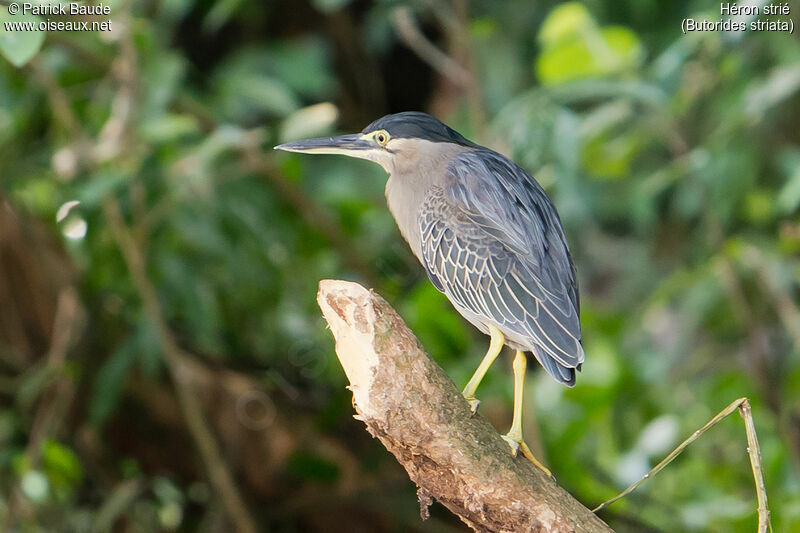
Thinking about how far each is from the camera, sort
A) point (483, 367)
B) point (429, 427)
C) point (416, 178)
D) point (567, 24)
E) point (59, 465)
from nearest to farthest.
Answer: point (429, 427) → point (483, 367) → point (416, 178) → point (567, 24) → point (59, 465)

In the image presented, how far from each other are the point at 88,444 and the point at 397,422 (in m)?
2.72

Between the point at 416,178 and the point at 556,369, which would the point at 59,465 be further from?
the point at 556,369

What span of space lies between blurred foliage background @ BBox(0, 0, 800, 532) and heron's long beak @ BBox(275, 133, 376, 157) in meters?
0.89

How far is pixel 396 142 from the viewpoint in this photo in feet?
6.89

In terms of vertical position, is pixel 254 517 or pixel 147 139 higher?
pixel 147 139

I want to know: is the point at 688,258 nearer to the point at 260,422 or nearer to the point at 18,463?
the point at 260,422

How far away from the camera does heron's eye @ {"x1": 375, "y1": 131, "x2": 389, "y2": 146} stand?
2115 mm

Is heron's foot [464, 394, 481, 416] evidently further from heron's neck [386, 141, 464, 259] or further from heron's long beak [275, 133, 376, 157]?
heron's long beak [275, 133, 376, 157]

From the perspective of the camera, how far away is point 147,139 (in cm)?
301

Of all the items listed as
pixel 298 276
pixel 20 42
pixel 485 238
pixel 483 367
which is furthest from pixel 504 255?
pixel 298 276

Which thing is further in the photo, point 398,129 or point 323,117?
point 323,117

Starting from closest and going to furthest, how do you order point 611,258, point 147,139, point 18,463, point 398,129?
point 398,129 < point 147,139 < point 18,463 < point 611,258

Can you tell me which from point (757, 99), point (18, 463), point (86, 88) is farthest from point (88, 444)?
point (757, 99)

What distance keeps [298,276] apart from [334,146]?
2.09 meters
